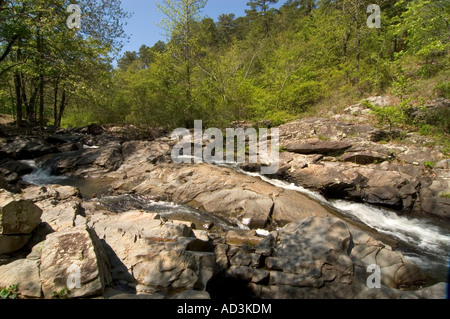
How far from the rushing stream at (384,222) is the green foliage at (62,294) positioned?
13.5 feet

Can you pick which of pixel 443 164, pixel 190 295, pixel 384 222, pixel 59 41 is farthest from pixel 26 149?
pixel 443 164

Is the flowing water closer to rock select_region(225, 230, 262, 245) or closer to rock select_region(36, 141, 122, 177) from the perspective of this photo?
rock select_region(225, 230, 262, 245)

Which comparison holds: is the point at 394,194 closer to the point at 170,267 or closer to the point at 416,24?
the point at 416,24

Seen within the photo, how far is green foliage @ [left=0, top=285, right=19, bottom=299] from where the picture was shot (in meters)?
2.86

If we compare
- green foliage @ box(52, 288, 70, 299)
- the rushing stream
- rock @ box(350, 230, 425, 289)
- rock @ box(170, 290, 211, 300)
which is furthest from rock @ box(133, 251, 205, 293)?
the rushing stream

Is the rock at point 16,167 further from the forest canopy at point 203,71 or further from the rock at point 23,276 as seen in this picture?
the rock at point 23,276

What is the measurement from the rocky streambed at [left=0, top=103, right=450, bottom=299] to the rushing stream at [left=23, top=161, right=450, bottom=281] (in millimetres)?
45

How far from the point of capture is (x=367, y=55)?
18.4 metres

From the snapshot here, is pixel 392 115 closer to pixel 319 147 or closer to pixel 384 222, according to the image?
pixel 319 147

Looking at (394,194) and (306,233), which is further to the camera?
(394,194)

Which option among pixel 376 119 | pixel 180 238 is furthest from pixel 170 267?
pixel 376 119

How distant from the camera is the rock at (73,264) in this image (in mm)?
2910

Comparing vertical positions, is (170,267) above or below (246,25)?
below

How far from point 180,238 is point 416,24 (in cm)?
1172
